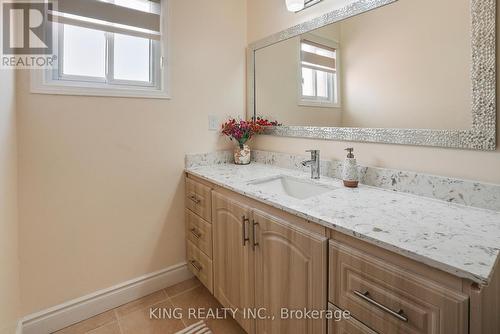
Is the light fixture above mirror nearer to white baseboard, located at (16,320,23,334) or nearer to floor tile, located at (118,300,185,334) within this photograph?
floor tile, located at (118,300,185,334)

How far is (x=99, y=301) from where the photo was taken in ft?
5.39

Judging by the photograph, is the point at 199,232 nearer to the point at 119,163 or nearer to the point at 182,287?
the point at 182,287

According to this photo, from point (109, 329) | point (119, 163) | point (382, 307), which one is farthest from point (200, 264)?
point (382, 307)

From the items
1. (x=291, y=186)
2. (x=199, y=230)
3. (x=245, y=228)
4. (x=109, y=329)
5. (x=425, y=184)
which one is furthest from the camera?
(x=199, y=230)

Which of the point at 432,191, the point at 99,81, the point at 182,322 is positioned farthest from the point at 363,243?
the point at 99,81

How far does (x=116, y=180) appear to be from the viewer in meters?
1.66

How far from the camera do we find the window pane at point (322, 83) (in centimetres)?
157

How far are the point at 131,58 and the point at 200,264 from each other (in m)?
1.42

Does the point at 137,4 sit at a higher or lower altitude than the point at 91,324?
higher

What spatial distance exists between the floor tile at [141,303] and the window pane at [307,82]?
164 cm

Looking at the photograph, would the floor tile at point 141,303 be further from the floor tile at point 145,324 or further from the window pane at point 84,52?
the window pane at point 84,52

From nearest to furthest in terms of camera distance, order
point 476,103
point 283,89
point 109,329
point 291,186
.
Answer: point 476,103 → point 109,329 → point 291,186 → point 283,89

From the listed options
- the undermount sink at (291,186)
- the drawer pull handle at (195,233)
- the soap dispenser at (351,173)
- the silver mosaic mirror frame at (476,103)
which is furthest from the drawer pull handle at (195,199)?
the silver mosaic mirror frame at (476,103)

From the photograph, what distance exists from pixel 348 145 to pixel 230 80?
3.53ft
